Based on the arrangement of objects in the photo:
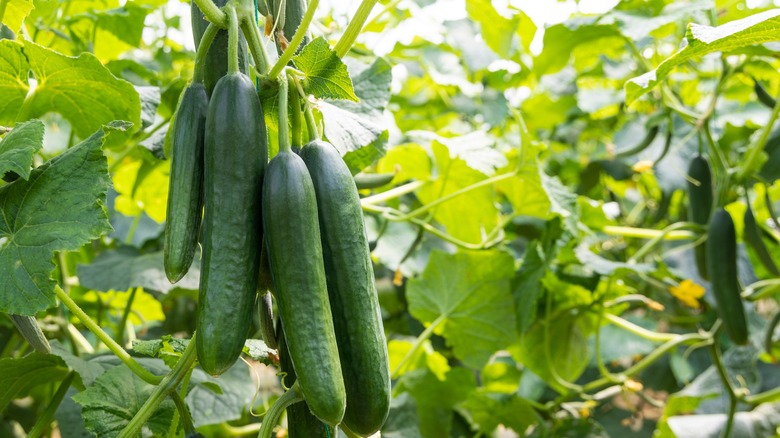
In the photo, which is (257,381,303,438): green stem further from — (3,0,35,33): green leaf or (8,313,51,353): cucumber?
(3,0,35,33): green leaf

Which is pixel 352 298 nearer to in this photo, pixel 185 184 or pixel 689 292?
pixel 185 184

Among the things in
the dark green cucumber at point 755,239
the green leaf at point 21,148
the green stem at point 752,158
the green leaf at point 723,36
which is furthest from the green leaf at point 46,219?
the dark green cucumber at point 755,239

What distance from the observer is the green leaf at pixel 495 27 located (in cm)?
263

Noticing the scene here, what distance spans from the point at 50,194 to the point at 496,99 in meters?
1.87

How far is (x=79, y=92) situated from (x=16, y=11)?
0.57 feet

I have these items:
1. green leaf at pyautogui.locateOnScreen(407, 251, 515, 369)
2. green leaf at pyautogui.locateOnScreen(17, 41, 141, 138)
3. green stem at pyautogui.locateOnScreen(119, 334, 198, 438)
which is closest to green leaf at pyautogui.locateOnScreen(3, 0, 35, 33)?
green leaf at pyautogui.locateOnScreen(17, 41, 141, 138)

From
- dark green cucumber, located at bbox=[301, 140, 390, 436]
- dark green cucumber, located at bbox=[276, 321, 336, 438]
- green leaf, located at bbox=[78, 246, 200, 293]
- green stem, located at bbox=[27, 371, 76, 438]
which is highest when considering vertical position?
dark green cucumber, located at bbox=[301, 140, 390, 436]

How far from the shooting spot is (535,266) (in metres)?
2.02

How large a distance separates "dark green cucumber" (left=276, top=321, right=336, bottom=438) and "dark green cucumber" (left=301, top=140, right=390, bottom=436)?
0.10 meters

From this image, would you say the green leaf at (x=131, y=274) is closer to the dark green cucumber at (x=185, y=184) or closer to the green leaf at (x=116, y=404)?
the green leaf at (x=116, y=404)

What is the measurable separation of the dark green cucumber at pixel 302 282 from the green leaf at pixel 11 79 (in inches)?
26.6

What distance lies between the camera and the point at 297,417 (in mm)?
949

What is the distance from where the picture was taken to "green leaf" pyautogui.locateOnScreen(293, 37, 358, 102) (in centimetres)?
90

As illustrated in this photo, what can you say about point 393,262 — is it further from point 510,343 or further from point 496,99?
point 496,99
